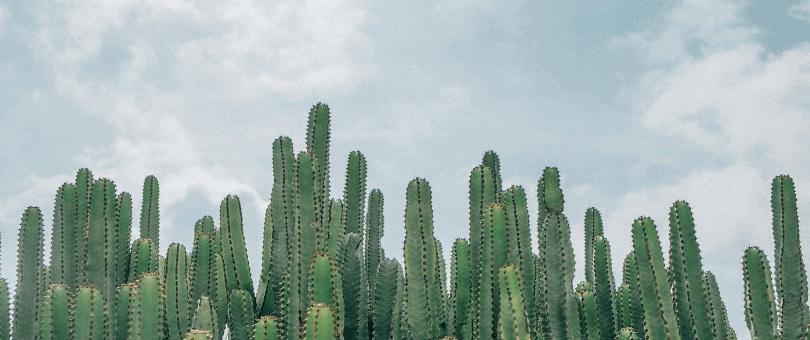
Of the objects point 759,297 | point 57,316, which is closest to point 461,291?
point 759,297

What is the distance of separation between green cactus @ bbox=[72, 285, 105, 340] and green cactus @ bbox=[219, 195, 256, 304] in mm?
1598

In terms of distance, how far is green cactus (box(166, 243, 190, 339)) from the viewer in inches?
189

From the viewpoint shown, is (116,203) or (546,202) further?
(116,203)

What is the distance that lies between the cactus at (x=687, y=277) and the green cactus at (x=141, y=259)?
402cm

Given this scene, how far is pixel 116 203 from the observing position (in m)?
5.26

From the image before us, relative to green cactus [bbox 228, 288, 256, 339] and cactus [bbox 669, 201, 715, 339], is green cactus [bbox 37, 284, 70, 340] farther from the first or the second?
cactus [bbox 669, 201, 715, 339]

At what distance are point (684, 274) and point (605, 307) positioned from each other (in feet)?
2.35

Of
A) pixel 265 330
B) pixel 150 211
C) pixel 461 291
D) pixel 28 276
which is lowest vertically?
pixel 265 330

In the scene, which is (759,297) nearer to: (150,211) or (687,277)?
(687,277)

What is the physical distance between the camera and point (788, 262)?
4.52 metres

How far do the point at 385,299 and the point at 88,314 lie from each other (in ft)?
6.04

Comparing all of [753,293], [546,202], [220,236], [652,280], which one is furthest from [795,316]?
[220,236]

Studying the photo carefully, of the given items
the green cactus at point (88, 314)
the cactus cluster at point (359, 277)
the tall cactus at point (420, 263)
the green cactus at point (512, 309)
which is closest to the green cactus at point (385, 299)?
the cactus cluster at point (359, 277)

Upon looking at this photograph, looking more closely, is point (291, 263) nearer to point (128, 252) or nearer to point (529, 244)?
point (529, 244)
